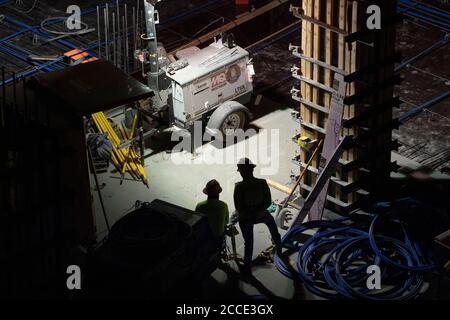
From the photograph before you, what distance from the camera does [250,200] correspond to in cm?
1830

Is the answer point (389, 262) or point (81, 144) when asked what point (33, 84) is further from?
point (389, 262)

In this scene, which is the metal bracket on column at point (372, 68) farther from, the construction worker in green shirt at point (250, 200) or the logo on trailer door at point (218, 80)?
the logo on trailer door at point (218, 80)

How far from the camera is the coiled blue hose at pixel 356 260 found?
59.7ft

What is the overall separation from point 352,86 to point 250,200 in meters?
2.78

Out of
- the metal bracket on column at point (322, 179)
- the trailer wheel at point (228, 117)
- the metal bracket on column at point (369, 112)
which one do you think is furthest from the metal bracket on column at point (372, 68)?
the trailer wheel at point (228, 117)

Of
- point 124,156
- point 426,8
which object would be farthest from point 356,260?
point 426,8

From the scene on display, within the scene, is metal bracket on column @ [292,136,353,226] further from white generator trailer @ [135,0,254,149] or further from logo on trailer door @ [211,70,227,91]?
logo on trailer door @ [211,70,227,91]

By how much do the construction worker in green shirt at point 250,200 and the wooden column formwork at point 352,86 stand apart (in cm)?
192

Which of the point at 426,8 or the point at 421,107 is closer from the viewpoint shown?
the point at 421,107

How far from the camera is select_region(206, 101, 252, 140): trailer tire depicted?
22344mm

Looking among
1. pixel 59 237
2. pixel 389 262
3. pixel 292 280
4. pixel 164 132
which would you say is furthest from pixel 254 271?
pixel 164 132

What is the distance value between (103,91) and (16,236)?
138 inches
